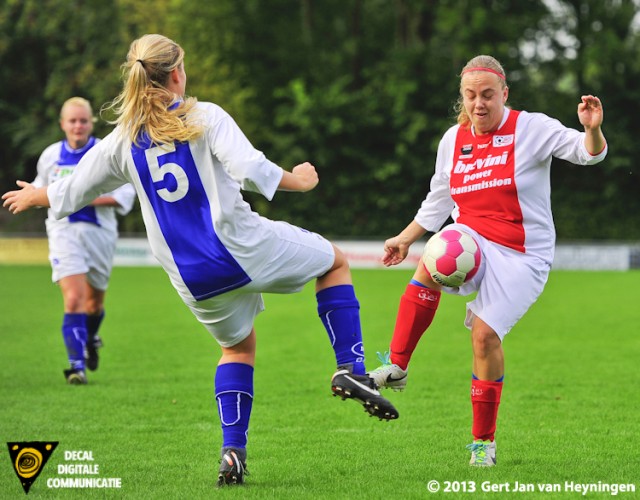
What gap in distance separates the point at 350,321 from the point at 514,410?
268cm

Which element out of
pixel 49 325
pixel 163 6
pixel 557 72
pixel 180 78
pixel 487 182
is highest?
pixel 163 6

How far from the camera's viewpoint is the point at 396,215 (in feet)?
107

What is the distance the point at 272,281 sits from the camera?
484cm

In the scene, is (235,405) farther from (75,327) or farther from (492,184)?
(75,327)

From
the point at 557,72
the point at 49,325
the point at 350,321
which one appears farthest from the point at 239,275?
the point at 557,72

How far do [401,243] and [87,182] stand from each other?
70.1 inches

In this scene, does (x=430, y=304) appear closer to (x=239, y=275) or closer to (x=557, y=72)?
(x=239, y=275)

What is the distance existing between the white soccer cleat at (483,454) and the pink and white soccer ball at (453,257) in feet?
2.84

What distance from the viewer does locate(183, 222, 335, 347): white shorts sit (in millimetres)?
4832

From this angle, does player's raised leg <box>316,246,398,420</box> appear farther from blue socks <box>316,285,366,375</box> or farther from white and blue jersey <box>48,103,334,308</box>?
white and blue jersey <box>48,103,334,308</box>

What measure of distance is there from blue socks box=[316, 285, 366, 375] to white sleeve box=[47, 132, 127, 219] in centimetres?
119

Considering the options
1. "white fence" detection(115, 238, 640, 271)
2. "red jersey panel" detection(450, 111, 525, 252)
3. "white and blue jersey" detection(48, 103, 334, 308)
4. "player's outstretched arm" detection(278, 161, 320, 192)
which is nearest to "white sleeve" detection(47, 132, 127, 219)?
"white and blue jersey" detection(48, 103, 334, 308)

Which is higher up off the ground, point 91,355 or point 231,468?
point 231,468

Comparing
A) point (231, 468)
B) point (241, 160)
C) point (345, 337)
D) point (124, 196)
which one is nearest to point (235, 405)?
point (231, 468)
